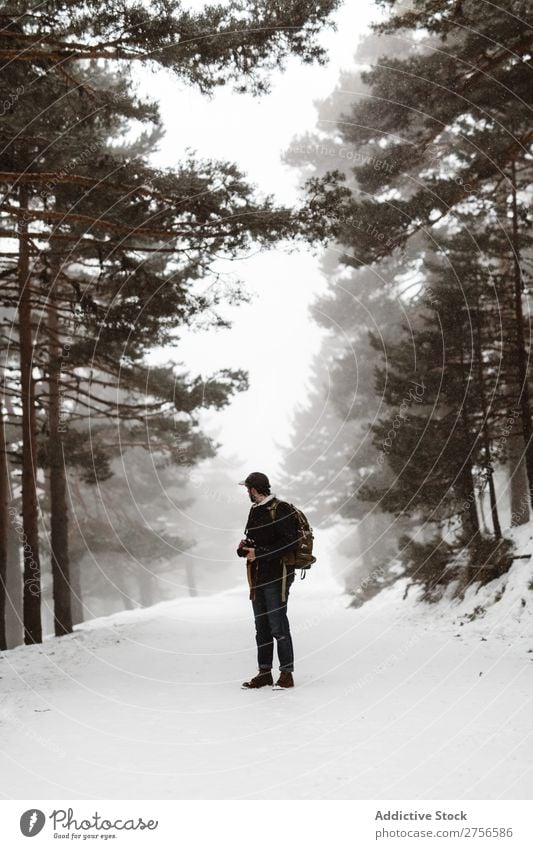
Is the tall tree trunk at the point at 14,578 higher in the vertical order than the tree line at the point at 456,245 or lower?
lower

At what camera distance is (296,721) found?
211 inches

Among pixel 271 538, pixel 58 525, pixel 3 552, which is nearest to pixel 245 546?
pixel 271 538

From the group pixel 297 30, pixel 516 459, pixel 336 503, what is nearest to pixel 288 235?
pixel 297 30

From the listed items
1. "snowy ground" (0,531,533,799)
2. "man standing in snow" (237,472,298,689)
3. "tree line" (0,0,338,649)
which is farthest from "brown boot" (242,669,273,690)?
"tree line" (0,0,338,649)

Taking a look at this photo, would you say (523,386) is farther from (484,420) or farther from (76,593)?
(76,593)

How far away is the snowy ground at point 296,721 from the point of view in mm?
3932

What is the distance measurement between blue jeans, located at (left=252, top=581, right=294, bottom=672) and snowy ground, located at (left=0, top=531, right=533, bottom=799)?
1.26 feet

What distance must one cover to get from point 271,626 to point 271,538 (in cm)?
94

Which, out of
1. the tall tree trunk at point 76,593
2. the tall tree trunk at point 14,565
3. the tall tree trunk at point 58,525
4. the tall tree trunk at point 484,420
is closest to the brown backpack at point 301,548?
the tall tree trunk at point 484,420

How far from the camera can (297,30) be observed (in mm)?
8453

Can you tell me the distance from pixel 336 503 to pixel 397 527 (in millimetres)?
6878

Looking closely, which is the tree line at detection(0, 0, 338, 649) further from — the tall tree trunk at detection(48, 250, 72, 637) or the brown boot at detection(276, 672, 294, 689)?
the brown boot at detection(276, 672, 294, 689)

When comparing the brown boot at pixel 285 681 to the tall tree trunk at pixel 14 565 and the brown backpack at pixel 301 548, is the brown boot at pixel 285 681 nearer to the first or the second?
the brown backpack at pixel 301 548
